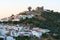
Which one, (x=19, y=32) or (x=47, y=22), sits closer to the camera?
(x=19, y=32)

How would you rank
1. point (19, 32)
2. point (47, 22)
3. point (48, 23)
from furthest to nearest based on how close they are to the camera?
1. point (47, 22)
2. point (48, 23)
3. point (19, 32)

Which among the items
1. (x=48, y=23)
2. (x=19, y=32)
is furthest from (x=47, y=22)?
(x=19, y=32)

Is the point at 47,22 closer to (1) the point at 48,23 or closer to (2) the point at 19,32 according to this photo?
(1) the point at 48,23

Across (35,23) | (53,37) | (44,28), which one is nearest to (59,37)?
(53,37)

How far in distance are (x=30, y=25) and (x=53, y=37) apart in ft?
27.7

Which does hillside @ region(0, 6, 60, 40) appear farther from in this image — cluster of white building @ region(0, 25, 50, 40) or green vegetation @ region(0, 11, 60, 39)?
cluster of white building @ region(0, 25, 50, 40)

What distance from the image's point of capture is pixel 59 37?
35812 millimetres

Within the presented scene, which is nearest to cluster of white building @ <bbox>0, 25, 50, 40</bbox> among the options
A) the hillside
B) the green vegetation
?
the green vegetation

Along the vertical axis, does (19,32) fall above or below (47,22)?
above

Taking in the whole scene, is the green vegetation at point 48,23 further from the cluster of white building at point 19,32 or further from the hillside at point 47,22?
the cluster of white building at point 19,32

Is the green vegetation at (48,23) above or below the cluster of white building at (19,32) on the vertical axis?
below

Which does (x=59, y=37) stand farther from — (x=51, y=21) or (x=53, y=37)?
(x=51, y=21)

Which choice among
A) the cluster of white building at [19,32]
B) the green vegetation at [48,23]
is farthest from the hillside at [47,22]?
the cluster of white building at [19,32]

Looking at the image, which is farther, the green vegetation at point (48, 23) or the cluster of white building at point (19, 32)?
the green vegetation at point (48, 23)
